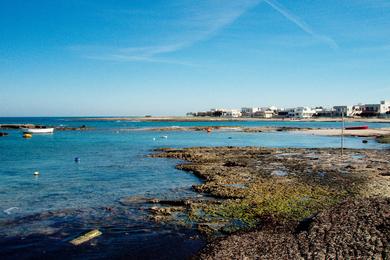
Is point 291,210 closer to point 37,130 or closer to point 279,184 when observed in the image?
point 279,184

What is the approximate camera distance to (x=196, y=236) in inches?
690

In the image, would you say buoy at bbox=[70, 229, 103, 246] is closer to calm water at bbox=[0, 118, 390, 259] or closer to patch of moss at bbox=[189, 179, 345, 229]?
calm water at bbox=[0, 118, 390, 259]

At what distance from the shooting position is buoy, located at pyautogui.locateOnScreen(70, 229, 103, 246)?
1673cm

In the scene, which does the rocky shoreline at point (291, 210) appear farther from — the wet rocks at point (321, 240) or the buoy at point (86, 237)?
the buoy at point (86, 237)

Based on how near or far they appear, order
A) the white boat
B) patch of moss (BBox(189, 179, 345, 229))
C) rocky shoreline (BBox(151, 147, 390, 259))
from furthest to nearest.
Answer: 1. the white boat
2. patch of moss (BBox(189, 179, 345, 229))
3. rocky shoreline (BBox(151, 147, 390, 259))

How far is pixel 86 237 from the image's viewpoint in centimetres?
1727

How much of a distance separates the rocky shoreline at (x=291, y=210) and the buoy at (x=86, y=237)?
3.46m

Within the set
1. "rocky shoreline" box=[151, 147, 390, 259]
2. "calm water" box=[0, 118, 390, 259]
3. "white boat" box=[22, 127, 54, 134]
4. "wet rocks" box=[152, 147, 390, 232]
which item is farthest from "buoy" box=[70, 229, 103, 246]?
"white boat" box=[22, 127, 54, 134]

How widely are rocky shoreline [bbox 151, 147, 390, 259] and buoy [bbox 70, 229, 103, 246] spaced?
3.46m

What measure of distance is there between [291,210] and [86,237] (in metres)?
10.8

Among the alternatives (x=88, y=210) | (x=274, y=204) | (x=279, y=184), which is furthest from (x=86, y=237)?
(x=279, y=184)

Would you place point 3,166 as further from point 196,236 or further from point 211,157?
point 196,236

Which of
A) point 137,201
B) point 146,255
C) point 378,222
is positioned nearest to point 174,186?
point 137,201

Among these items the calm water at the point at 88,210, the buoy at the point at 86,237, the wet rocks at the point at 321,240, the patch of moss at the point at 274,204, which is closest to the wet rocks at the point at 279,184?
the patch of moss at the point at 274,204
